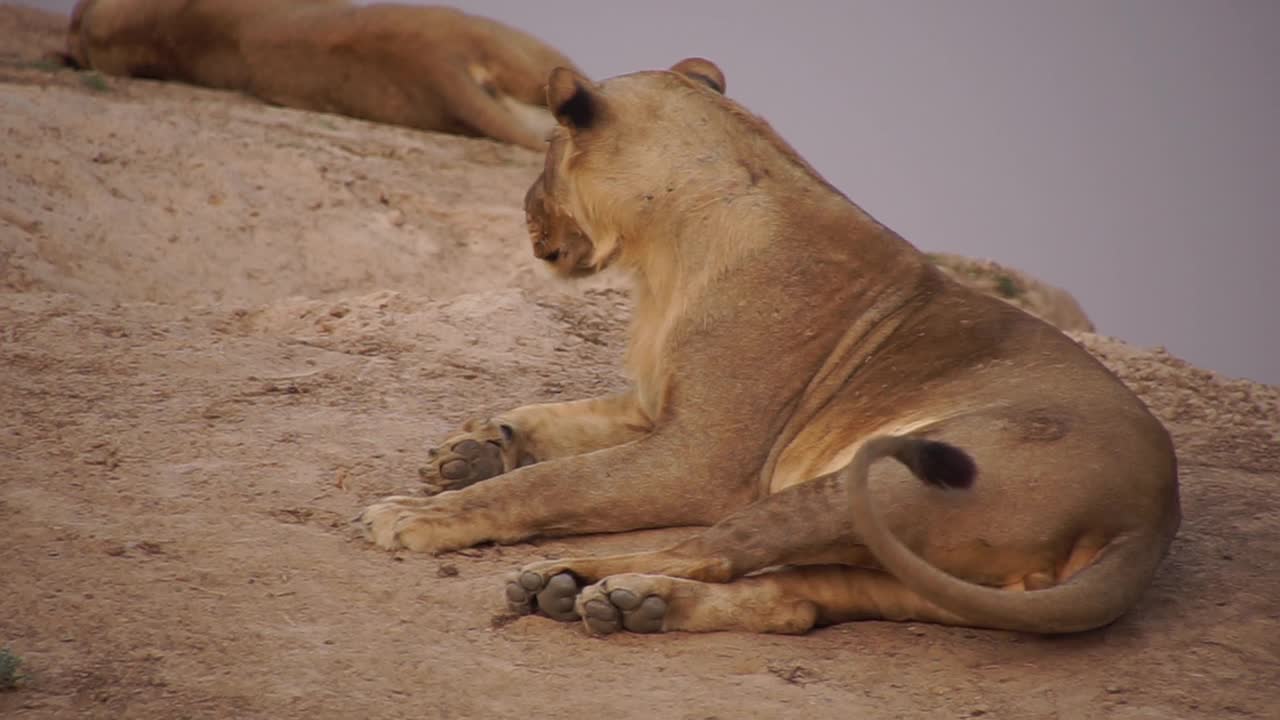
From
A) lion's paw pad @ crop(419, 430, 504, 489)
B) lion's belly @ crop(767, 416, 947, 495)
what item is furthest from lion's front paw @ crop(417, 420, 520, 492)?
lion's belly @ crop(767, 416, 947, 495)

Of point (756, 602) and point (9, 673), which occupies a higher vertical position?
point (756, 602)

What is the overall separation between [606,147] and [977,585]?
1.96m

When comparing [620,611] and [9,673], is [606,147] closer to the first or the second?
[620,611]

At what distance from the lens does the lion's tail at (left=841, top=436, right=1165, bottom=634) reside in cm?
336

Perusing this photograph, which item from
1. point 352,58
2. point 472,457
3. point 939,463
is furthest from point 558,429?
point 352,58

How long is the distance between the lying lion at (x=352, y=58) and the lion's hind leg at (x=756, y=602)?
6845 millimetres

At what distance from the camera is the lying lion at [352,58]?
34.9 ft

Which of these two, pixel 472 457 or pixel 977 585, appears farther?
pixel 472 457

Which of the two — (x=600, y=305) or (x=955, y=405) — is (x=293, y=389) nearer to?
(x=600, y=305)

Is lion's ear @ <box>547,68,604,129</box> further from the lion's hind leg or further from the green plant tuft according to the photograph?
the green plant tuft

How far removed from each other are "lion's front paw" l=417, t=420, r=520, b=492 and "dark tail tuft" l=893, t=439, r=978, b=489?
165 centimetres

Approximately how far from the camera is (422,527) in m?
4.35

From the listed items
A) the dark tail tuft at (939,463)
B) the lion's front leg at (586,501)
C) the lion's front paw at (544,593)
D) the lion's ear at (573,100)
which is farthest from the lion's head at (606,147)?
the dark tail tuft at (939,463)

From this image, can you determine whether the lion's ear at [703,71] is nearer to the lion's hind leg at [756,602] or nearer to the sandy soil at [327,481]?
the sandy soil at [327,481]
